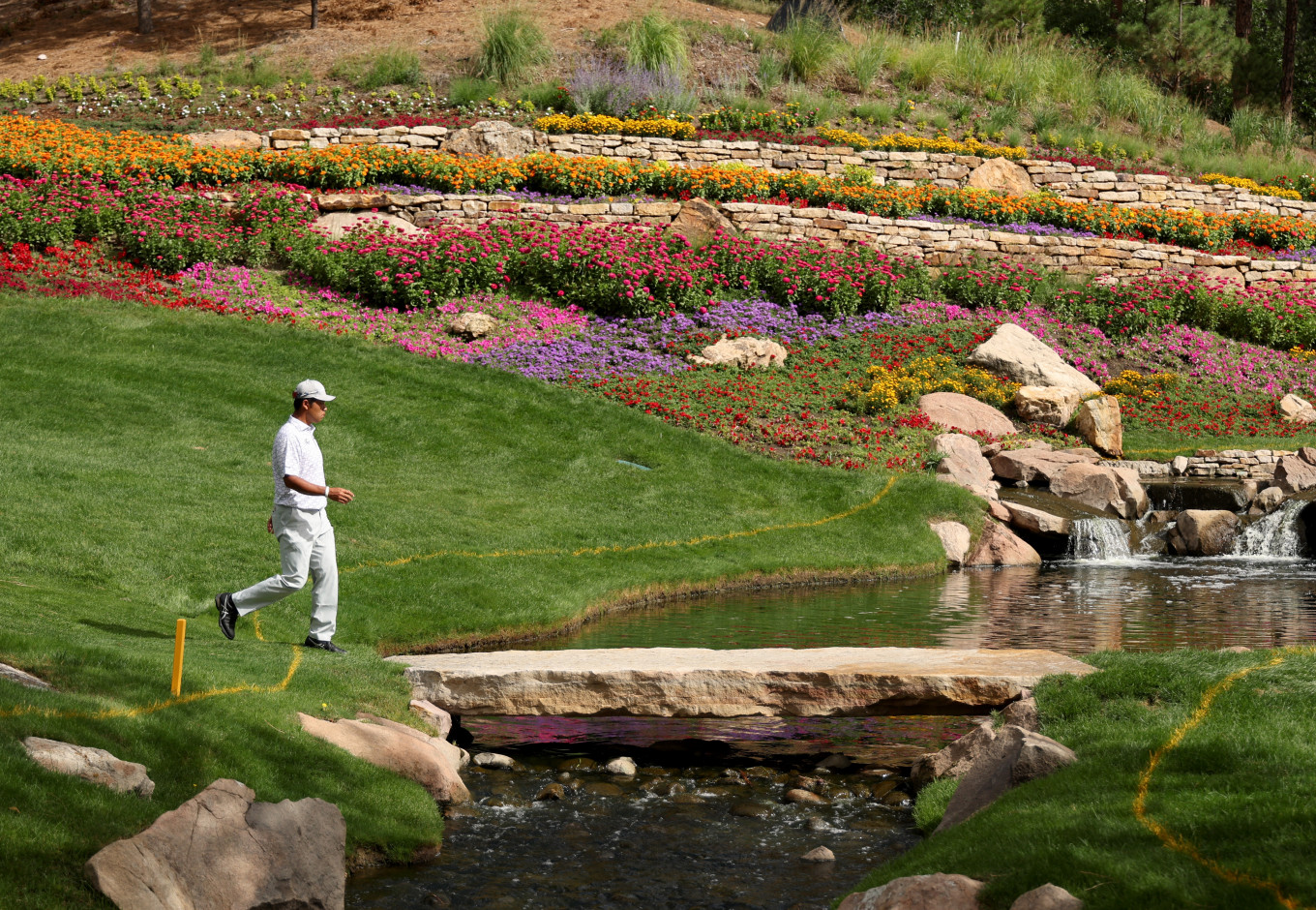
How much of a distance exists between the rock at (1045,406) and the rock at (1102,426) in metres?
0.35

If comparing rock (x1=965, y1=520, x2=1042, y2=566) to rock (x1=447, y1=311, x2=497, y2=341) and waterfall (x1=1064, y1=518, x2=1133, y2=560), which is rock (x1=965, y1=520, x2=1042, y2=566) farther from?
rock (x1=447, y1=311, x2=497, y2=341)

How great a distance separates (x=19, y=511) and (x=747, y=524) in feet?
26.4

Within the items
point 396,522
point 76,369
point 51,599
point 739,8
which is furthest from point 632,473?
point 739,8

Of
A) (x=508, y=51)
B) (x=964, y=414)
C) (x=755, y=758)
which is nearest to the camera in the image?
(x=755, y=758)

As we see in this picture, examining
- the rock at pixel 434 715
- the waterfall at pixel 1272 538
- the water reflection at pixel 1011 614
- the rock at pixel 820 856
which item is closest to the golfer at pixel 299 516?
the rock at pixel 434 715

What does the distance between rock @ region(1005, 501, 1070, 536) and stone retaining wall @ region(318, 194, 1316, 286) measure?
897 centimetres

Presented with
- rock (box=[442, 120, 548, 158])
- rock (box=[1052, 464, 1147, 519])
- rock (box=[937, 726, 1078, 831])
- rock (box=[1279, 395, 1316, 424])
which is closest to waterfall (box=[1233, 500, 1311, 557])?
rock (box=[1052, 464, 1147, 519])

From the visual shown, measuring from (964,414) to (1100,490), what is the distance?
2.68 m

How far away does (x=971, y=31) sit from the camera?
34.7 metres

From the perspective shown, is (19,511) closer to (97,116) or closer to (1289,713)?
(1289,713)

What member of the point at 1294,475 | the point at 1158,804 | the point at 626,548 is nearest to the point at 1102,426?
the point at 1294,475

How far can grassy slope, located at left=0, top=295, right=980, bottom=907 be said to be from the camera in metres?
6.19

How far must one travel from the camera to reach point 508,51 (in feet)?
94.3

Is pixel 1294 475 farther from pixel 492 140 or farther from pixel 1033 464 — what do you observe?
pixel 492 140
